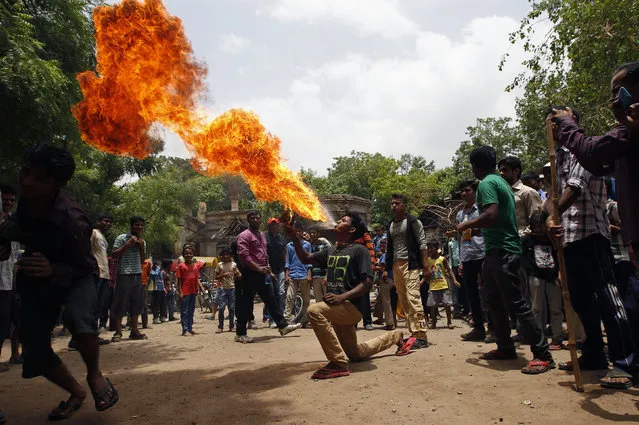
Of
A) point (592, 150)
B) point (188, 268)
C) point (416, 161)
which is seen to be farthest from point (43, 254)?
point (416, 161)

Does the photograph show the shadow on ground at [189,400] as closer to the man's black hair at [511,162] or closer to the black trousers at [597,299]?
the black trousers at [597,299]

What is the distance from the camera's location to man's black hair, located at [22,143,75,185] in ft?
13.0

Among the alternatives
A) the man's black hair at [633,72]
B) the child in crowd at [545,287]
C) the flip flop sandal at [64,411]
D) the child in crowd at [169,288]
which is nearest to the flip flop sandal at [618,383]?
the child in crowd at [545,287]

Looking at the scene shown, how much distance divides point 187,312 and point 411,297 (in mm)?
5742

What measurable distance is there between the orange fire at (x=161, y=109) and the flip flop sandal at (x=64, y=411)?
4.61 metres

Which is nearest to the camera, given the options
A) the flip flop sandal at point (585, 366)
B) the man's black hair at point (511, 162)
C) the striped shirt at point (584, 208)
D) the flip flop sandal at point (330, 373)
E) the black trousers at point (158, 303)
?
the striped shirt at point (584, 208)

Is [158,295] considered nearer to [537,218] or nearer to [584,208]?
[537,218]

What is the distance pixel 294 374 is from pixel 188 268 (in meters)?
6.71

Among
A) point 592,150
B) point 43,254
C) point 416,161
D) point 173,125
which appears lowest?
point 43,254

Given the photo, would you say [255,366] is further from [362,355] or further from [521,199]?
[521,199]

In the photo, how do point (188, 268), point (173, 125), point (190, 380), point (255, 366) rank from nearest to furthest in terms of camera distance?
1. point (190, 380)
2. point (255, 366)
3. point (173, 125)
4. point (188, 268)

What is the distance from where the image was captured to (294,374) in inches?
215

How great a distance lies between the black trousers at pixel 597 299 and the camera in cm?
414

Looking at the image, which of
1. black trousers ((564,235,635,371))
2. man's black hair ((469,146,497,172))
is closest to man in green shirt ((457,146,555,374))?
man's black hair ((469,146,497,172))
